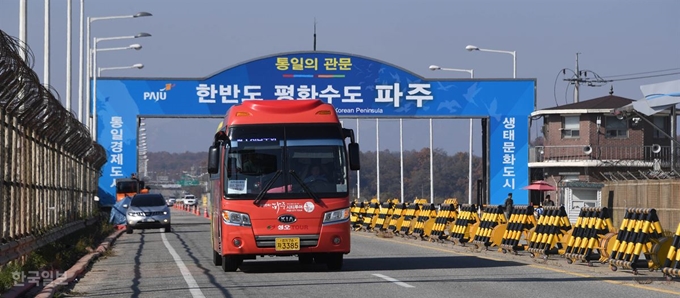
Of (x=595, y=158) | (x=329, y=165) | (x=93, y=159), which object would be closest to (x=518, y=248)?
(x=329, y=165)

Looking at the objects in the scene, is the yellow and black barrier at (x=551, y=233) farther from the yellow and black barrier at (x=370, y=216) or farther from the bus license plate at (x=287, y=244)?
the yellow and black barrier at (x=370, y=216)

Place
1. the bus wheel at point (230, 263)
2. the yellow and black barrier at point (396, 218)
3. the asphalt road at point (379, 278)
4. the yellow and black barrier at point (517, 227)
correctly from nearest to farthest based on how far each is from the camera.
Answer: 1. the asphalt road at point (379, 278)
2. the bus wheel at point (230, 263)
3. the yellow and black barrier at point (517, 227)
4. the yellow and black barrier at point (396, 218)

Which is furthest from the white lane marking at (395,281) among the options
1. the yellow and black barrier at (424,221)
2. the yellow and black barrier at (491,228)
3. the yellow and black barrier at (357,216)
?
the yellow and black barrier at (357,216)

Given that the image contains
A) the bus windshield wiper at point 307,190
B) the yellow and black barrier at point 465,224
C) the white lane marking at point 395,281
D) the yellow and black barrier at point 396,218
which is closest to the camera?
the white lane marking at point 395,281

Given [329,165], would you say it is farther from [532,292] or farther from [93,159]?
[93,159]

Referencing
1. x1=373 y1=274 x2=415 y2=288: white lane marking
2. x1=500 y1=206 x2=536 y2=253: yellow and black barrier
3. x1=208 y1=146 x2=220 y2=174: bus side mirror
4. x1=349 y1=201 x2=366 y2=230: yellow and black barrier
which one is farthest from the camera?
x1=349 y1=201 x2=366 y2=230: yellow and black barrier

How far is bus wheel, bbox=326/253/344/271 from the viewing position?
20422 mm

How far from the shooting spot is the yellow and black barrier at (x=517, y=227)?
2472 centimetres

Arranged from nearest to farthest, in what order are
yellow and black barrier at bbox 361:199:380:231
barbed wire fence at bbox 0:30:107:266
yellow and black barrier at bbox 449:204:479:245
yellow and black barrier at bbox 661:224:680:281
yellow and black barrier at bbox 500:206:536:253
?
yellow and black barrier at bbox 661:224:680:281, barbed wire fence at bbox 0:30:107:266, yellow and black barrier at bbox 500:206:536:253, yellow and black barrier at bbox 449:204:479:245, yellow and black barrier at bbox 361:199:380:231

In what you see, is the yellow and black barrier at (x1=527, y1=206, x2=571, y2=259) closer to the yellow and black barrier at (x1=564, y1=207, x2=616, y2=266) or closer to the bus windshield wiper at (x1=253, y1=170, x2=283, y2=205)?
the yellow and black barrier at (x1=564, y1=207, x2=616, y2=266)

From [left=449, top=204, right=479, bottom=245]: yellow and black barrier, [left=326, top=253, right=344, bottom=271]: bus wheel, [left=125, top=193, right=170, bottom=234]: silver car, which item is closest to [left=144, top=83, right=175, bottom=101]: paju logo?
[left=125, top=193, right=170, bottom=234]: silver car

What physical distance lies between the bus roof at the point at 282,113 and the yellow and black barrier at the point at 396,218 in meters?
17.6

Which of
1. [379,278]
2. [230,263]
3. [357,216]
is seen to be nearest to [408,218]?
[357,216]

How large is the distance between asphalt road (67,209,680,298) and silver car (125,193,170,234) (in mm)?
18906
